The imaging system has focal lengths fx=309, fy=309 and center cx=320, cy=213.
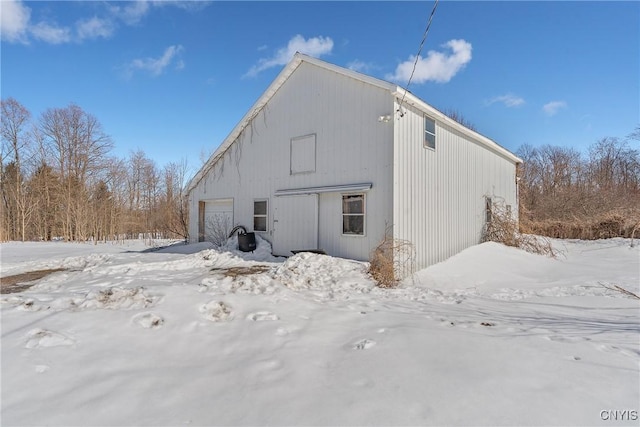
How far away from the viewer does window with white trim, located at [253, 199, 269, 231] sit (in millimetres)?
11180

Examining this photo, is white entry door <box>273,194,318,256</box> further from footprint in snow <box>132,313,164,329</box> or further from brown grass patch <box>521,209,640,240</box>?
brown grass patch <box>521,209,640,240</box>

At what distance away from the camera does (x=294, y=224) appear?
400 inches

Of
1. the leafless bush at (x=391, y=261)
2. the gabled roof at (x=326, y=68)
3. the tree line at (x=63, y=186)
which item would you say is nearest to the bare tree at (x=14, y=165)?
the tree line at (x=63, y=186)

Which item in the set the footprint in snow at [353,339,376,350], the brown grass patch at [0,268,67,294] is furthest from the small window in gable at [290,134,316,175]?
the brown grass patch at [0,268,67,294]

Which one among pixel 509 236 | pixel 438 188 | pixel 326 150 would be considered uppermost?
pixel 326 150

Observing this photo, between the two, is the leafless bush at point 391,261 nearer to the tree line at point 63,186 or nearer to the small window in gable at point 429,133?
the small window in gable at point 429,133

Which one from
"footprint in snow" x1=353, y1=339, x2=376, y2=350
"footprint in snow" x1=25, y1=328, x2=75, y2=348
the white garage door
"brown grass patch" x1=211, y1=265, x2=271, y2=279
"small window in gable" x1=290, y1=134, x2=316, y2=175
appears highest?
"small window in gable" x1=290, y1=134, x2=316, y2=175

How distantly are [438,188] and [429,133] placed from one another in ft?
5.67

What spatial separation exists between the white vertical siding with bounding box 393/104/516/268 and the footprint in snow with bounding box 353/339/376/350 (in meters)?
4.74

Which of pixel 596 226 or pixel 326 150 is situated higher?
pixel 326 150

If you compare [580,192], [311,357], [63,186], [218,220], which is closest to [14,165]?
[63,186]

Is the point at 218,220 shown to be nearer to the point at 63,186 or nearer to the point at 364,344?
the point at 364,344

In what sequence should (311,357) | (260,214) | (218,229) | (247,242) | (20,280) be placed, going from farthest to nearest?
1. (218,229)
2. (260,214)
3. (247,242)
4. (20,280)
5. (311,357)

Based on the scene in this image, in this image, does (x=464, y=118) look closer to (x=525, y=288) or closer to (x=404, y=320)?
(x=525, y=288)
